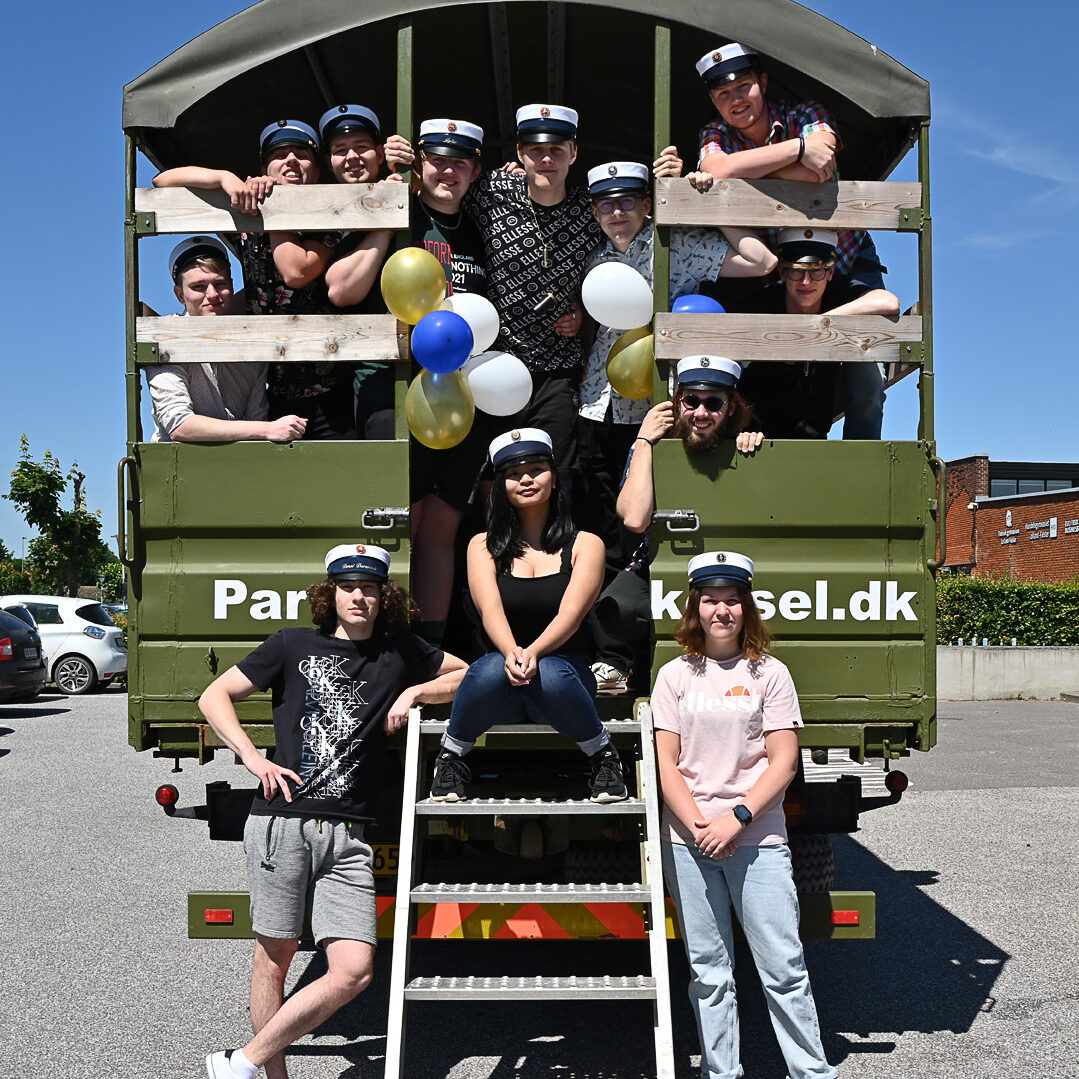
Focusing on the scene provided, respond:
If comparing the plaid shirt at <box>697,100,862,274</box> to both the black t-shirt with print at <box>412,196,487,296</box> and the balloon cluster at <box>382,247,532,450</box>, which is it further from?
the balloon cluster at <box>382,247,532,450</box>

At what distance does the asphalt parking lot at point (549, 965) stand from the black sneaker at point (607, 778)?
3.39 feet

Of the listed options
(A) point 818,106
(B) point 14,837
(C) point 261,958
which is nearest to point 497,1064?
(C) point 261,958

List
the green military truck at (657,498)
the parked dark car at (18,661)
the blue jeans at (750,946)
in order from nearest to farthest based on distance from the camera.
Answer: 1. the blue jeans at (750,946)
2. the green military truck at (657,498)
3. the parked dark car at (18,661)

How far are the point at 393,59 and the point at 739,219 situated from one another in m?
1.90

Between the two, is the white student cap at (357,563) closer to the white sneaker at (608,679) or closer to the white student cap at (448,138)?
the white sneaker at (608,679)

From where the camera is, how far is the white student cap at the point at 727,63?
14.1 feet

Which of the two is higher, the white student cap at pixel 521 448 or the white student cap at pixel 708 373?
the white student cap at pixel 708 373

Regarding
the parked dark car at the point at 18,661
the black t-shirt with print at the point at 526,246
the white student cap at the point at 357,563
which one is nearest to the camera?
the white student cap at the point at 357,563

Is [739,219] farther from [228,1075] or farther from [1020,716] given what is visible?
[1020,716]

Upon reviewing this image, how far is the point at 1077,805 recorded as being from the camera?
9.40 metres

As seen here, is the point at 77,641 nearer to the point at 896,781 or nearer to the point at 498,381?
the point at 498,381

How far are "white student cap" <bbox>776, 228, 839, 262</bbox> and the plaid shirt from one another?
0.10 metres

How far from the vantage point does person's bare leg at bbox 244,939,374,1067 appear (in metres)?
3.49

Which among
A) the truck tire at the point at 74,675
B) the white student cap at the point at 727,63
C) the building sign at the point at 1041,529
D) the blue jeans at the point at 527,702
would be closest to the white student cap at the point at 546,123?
the white student cap at the point at 727,63
